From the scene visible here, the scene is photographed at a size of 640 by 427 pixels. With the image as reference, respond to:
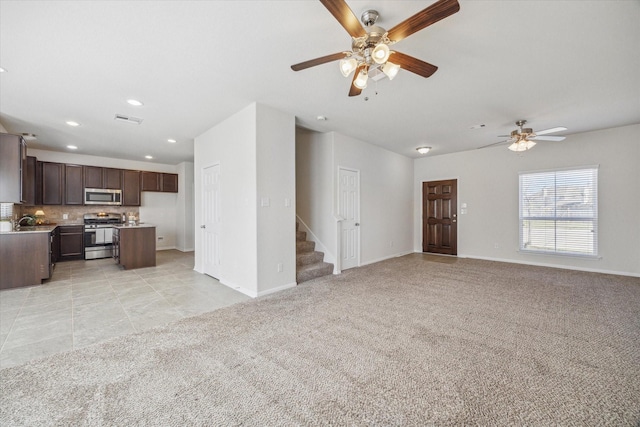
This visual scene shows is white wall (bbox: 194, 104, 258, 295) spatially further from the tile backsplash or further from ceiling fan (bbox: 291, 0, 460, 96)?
the tile backsplash

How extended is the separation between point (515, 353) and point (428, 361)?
812 millimetres

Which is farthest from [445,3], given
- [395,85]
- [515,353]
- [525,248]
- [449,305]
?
[525,248]

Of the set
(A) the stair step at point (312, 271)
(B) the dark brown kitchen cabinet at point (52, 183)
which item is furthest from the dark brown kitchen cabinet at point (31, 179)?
(A) the stair step at point (312, 271)

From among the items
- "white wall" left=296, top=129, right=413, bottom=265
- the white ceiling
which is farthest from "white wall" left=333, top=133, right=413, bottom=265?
the white ceiling

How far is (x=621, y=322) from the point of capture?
284 centimetres

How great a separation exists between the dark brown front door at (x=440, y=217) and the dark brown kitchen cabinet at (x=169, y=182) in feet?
24.9

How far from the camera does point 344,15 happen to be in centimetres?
165

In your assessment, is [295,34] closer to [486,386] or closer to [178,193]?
[486,386]

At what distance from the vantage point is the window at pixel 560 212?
5.15 m

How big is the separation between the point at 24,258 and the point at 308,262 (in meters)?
4.60

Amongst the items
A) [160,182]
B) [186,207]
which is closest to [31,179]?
[160,182]

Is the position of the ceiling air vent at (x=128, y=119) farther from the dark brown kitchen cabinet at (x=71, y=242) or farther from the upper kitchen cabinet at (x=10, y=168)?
the dark brown kitchen cabinet at (x=71, y=242)

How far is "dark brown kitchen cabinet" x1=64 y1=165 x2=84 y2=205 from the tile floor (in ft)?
7.00

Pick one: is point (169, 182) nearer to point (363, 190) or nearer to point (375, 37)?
point (363, 190)
